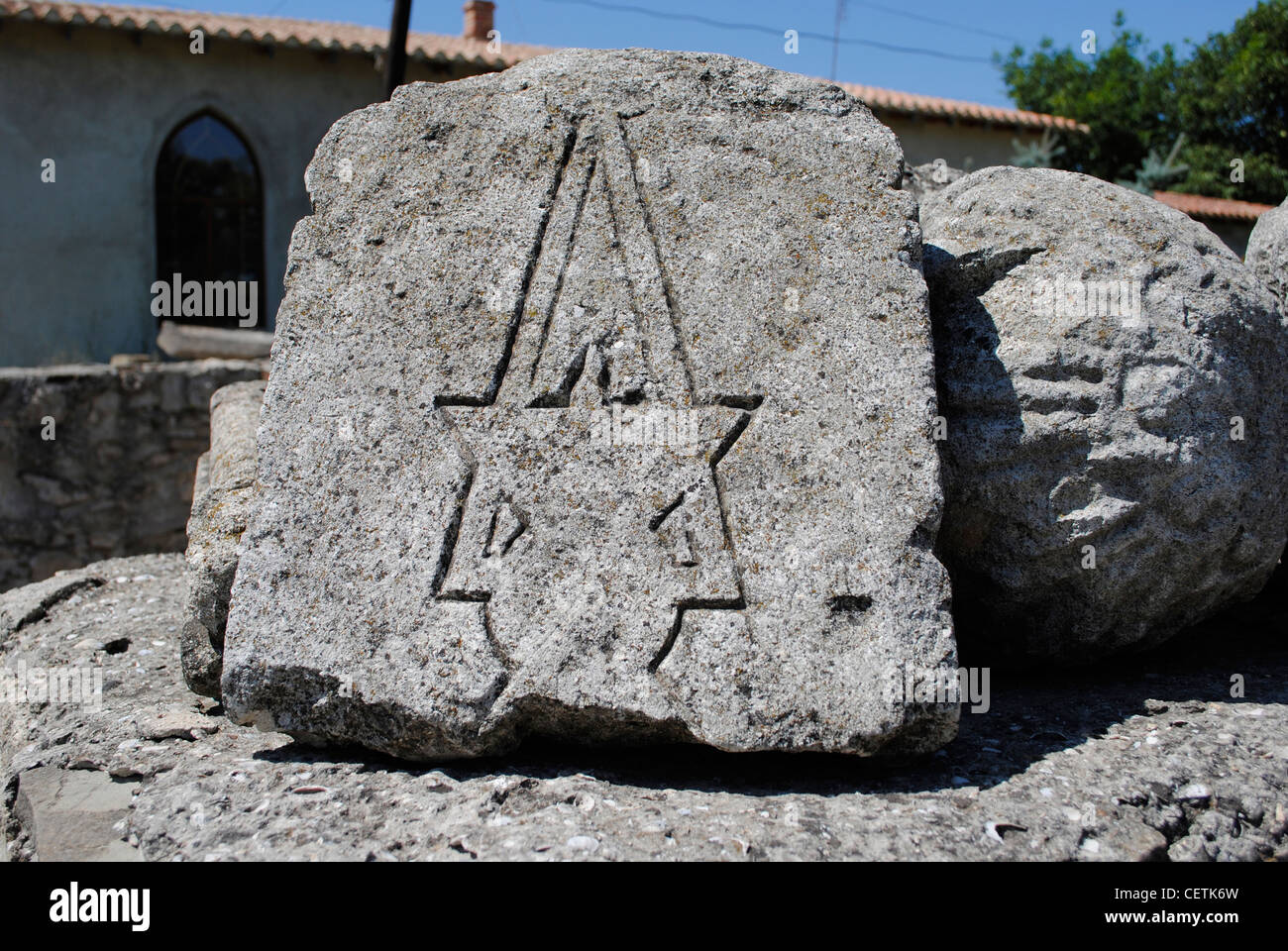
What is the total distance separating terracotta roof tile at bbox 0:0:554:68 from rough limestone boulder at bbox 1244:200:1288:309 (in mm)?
7280

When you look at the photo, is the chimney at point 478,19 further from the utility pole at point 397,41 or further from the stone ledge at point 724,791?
the stone ledge at point 724,791

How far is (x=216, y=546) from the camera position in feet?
7.75

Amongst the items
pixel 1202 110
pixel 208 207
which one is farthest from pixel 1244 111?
pixel 208 207

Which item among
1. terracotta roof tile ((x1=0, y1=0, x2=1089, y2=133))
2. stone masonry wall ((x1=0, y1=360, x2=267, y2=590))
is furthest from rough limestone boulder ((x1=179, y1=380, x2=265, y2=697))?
terracotta roof tile ((x1=0, y1=0, x2=1089, y2=133))

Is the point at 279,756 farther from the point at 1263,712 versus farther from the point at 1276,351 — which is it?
the point at 1276,351

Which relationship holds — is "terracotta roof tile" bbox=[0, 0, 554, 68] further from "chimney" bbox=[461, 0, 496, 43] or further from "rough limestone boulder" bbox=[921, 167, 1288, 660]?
"rough limestone boulder" bbox=[921, 167, 1288, 660]

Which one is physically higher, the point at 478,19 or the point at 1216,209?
the point at 478,19

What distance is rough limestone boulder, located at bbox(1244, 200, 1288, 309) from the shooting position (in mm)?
3057

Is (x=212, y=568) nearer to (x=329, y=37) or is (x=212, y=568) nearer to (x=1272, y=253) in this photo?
(x=1272, y=253)

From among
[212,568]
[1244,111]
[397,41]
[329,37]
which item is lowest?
[212,568]

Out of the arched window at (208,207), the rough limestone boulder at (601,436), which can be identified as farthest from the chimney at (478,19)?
the rough limestone boulder at (601,436)

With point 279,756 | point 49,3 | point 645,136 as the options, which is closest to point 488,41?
point 49,3

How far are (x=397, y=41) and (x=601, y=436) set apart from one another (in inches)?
245

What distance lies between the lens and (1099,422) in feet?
7.85
